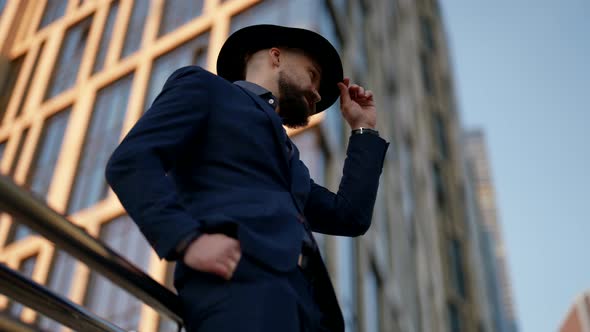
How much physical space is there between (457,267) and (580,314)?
2923 cm

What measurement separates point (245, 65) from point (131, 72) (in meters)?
14.4

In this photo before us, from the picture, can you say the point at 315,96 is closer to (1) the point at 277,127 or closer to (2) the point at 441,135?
(1) the point at 277,127

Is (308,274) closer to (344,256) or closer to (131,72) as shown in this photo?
(344,256)

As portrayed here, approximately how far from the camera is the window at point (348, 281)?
12.5 metres

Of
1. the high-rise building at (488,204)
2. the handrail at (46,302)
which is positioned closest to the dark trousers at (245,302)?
the handrail at (46,302)

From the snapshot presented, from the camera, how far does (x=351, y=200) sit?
2660 mm

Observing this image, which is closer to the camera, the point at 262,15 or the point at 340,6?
the point at 262,15

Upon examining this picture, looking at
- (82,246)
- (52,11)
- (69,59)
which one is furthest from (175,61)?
(82,246)

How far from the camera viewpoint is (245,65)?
2.88 m

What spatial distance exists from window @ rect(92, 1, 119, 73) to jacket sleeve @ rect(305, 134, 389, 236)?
15.8 metres

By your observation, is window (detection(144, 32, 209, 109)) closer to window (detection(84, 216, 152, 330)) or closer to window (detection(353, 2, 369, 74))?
window (detection(84, 216, 152, 330))

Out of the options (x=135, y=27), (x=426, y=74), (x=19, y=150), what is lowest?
(x=19, y=150)

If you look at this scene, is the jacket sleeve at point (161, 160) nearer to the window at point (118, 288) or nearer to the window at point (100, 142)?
the window at point (118, 288)

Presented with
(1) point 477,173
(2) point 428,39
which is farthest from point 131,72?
(1) point 477,173
